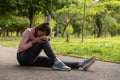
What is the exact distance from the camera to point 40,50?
7090 millimetres

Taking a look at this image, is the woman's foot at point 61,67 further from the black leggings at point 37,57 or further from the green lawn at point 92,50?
the green lawn at point 92,50

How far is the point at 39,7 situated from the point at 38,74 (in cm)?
2584

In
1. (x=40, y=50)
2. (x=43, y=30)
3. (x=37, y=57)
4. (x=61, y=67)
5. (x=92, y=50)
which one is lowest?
(x=92, y=50)

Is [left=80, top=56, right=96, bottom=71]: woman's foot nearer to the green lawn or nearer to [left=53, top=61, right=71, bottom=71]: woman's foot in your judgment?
[left=53, top=61, right=71, bottom=71]: woman's foot

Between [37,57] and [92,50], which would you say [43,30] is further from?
[92,50]

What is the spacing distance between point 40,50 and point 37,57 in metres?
0.33

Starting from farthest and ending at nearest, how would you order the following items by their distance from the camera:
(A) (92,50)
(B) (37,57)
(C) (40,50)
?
(A) (92,50)
(B) (37,57)
(C) (40,50)

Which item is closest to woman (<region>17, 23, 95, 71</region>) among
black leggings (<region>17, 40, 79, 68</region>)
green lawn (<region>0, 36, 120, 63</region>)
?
black leggings (<region>17, 40, 79, 68</region>)

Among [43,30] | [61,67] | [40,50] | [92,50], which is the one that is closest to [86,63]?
[61,67]

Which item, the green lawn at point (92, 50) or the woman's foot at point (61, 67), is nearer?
the woman's foot at point (61, 67)

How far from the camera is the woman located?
6945 mm

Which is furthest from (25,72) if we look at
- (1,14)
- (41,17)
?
(41,17)

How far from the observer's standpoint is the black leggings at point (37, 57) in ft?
22.6

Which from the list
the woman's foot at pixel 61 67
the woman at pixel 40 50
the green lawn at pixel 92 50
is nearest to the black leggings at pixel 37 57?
the woman at pixel 40 50
